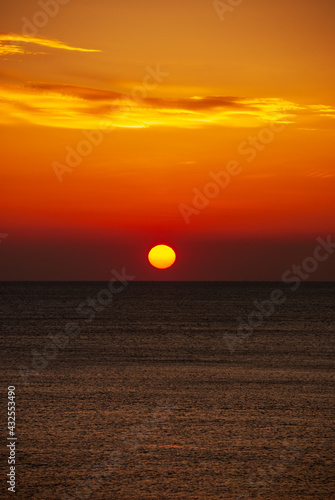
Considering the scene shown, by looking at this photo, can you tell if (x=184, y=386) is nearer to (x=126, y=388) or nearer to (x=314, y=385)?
(x=126, y=388)

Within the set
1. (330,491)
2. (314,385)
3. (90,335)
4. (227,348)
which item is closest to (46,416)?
(330,491)

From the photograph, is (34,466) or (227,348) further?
(227,348)

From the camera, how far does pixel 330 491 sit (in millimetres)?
16062

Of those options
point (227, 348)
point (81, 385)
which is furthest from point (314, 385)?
point (227, 348)

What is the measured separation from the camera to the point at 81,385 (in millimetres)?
30531

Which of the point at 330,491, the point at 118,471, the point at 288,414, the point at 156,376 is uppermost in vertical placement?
the point at 156,376

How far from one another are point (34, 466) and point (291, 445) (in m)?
7.18

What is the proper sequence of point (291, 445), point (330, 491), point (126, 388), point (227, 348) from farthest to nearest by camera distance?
point (227, 348) → point (126, 388) → point (291, 445) → point (330, 491)

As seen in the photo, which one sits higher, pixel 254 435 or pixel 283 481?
pixel 254 435

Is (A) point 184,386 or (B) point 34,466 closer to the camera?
(B) point 34,466

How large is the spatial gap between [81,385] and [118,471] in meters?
13.2

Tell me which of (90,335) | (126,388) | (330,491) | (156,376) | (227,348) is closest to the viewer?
(330,491)

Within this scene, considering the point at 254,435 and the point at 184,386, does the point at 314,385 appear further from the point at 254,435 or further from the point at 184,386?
the point at 254,435

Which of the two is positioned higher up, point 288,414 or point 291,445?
point 288,414
